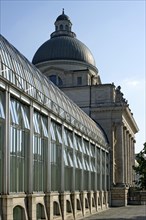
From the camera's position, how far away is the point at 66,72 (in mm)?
118625

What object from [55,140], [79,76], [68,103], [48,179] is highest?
[79,76]

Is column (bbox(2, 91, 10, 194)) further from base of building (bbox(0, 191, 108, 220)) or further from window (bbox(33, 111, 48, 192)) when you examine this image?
window (bbox(33, 111, 48, 192))

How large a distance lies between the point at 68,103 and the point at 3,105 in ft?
109

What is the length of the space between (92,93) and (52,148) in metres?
61.6

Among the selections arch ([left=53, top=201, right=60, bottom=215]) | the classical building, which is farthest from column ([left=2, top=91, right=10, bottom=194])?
arch ([left=53, top=201, right=60, bottom=215])

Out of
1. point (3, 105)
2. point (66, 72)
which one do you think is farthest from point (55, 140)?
point (66, 72)

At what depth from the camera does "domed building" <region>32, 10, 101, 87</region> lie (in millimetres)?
118688

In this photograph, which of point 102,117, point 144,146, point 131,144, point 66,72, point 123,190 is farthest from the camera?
point 131,144

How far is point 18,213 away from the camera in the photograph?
37688mm

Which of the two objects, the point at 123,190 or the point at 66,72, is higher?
the point at 66,72

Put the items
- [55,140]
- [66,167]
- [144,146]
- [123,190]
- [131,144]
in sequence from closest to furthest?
[55,140] < [66,167] < [144,146] < [123,190] < [131,144]

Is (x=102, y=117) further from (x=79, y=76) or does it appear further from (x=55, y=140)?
(x=55, y=140)

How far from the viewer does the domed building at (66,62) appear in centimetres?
11869

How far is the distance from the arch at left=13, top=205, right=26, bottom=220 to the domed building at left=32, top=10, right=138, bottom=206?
5954cm
